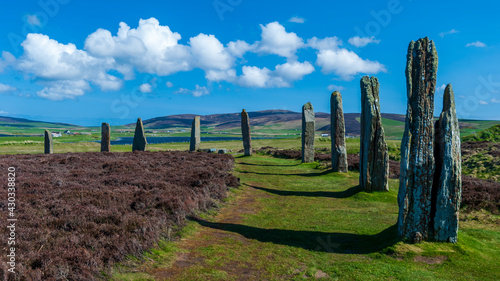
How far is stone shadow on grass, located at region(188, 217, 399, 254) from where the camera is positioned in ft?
28.1

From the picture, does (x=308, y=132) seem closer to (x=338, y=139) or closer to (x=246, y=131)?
(x=338, y=139)

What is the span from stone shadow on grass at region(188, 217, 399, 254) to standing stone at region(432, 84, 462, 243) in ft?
3.91

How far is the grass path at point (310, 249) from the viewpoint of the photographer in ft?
22.7

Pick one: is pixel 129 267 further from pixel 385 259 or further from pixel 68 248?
pixel 385 259

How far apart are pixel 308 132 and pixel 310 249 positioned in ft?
61.0

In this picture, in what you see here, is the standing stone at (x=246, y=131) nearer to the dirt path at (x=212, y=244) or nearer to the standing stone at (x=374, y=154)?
the standing stone at (x=374, y=154)

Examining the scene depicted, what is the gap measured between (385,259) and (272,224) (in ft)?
13.5

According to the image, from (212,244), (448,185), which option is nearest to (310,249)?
(212,244)

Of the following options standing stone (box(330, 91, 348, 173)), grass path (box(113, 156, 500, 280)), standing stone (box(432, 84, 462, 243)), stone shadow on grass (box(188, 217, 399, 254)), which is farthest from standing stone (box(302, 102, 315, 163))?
standing stone (box(432, 84, 462, 243))

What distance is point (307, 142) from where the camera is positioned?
88.0ft

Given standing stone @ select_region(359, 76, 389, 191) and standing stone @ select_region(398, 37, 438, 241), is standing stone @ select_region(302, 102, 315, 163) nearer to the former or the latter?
standing stone @ select_region(359, 76, 389, 191)

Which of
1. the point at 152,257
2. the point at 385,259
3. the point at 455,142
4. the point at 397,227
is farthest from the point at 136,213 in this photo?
the point at 455,142

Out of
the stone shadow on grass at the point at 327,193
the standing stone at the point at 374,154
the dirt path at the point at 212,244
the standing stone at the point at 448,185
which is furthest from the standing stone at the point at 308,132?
the standing stone at the point at 448,185

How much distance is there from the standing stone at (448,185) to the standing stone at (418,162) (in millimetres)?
226
